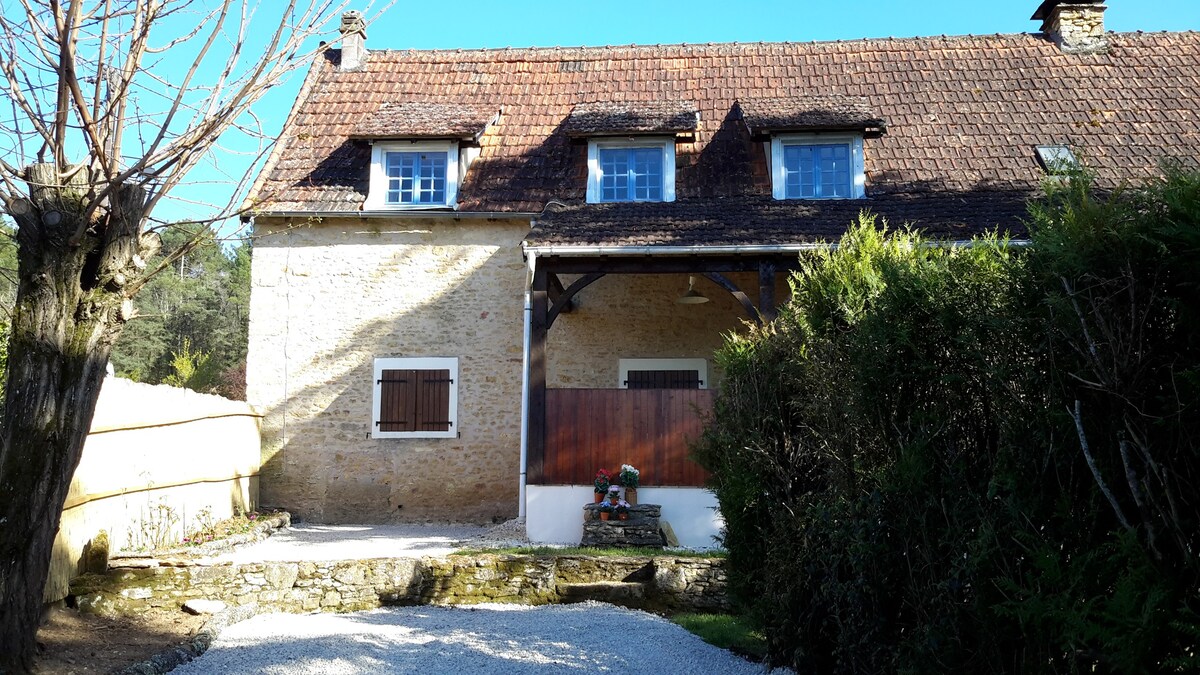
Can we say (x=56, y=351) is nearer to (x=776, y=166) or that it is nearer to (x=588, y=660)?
(x=588, y=660)

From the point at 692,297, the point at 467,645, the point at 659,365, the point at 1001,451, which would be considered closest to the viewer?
the point at 1001,451

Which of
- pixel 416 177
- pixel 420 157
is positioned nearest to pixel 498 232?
pixel 416 177

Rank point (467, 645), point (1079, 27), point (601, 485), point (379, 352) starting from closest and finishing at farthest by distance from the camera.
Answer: point (467, 645) → point (601, 485) → point (379, 352) → point (1079, 27)

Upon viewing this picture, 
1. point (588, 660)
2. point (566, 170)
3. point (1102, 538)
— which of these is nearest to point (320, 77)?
point (566, 170)

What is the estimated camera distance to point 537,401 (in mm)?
11047

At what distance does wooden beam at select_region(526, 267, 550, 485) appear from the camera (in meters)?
11.0

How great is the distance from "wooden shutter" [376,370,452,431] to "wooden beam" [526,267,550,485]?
106 inches

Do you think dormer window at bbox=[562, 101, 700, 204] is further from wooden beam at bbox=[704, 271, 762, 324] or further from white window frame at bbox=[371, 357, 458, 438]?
white window frame at bbox=[371, 357, 458, 438]

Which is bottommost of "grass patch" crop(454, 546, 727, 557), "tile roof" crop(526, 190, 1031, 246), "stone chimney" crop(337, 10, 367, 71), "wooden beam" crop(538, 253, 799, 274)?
"grass patch" crop(454, 546, 727, 557)

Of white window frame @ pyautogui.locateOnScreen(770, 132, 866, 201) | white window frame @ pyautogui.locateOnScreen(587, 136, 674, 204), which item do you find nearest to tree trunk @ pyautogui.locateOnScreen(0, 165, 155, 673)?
white window frame @ pyautogui.locateOnScreen(587, 136, 674, 204)

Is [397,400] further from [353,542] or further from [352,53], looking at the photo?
[352,53]

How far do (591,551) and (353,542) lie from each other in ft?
10.3

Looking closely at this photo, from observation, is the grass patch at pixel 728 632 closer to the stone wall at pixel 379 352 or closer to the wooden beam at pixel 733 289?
the wooden beam at pixel 733 289

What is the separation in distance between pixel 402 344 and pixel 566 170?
3.42 meters
